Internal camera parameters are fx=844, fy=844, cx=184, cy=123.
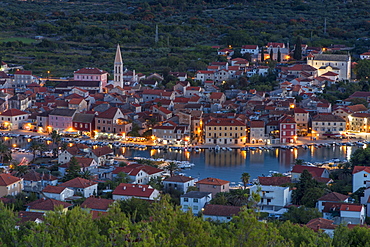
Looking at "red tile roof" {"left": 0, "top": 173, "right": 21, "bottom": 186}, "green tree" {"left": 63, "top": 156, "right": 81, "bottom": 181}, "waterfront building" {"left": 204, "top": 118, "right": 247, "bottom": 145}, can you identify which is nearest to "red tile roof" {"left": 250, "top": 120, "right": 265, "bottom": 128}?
"waterfront building" {"left": 204, "top": 118, "right": 247, "bottom": 145}

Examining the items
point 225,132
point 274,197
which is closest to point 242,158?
point 225,132

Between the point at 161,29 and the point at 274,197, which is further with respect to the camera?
the point at 161,29

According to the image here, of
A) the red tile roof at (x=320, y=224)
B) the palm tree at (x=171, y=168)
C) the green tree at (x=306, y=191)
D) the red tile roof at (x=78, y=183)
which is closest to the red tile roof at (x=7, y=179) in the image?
the red tile roof at (x=78, y=183)

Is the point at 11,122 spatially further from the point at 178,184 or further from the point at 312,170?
the point at 312,170

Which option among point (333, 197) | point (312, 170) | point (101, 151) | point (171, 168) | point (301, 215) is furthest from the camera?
point (101, 151)

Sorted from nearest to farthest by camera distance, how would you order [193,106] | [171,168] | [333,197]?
[333,197], [171,168], [193,106]

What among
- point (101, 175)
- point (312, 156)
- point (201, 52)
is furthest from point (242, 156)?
point (201, 52)

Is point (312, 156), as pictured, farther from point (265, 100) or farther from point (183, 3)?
point (183, 3)

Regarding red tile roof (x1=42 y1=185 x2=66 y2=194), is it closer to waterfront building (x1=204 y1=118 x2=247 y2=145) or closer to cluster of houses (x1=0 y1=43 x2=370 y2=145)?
cluster of houses (x1=0 y1=43 x2=370 y2=145)
